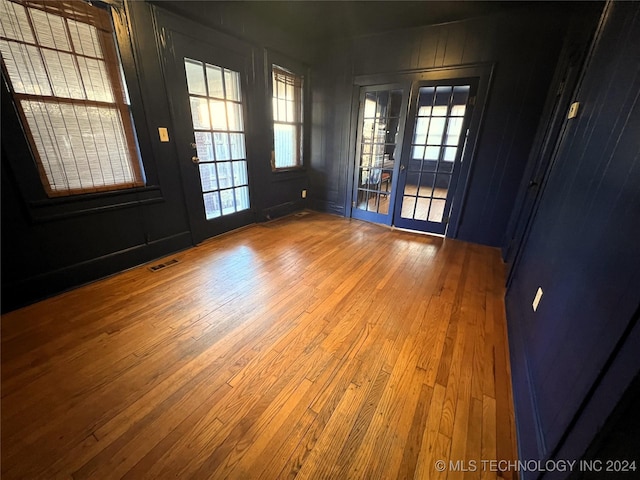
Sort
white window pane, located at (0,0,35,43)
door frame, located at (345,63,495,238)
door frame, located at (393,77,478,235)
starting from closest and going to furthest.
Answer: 1. white window pane, located at (0,0,35,43)
2. door frame, located at (345,63,495,238)
3. door frame, located at (393,77,478,235)

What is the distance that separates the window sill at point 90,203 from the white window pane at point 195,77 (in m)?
1.14

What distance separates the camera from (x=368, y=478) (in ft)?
3.26

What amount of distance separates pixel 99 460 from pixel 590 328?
1972 mm

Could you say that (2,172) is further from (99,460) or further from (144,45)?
(99,460)

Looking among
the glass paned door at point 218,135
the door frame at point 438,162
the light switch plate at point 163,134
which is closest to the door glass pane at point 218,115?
the glass paned door at point 218,135

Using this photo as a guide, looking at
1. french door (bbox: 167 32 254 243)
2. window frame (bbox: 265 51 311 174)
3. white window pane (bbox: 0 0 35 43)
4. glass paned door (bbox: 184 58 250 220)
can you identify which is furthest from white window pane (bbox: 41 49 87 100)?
window frame (bbox: 265 51 311 174)

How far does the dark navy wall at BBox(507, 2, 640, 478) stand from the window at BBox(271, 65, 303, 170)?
10.7ft

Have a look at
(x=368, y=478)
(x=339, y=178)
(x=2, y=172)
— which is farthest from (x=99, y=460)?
(x=339, y=178)

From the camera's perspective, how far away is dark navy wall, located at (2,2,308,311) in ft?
5.82

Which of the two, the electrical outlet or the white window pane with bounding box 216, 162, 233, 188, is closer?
the electrical outlet

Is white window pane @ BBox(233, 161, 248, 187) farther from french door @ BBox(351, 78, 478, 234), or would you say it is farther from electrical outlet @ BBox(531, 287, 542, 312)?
electrical outlet @ BBox(531, 287, 542, 312)

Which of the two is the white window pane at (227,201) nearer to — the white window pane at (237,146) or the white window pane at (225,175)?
the white window pane at (225,175)

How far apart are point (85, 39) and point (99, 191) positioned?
3.78 feet

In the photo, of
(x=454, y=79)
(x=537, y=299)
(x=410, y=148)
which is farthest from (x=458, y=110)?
(x=537, y=299)
